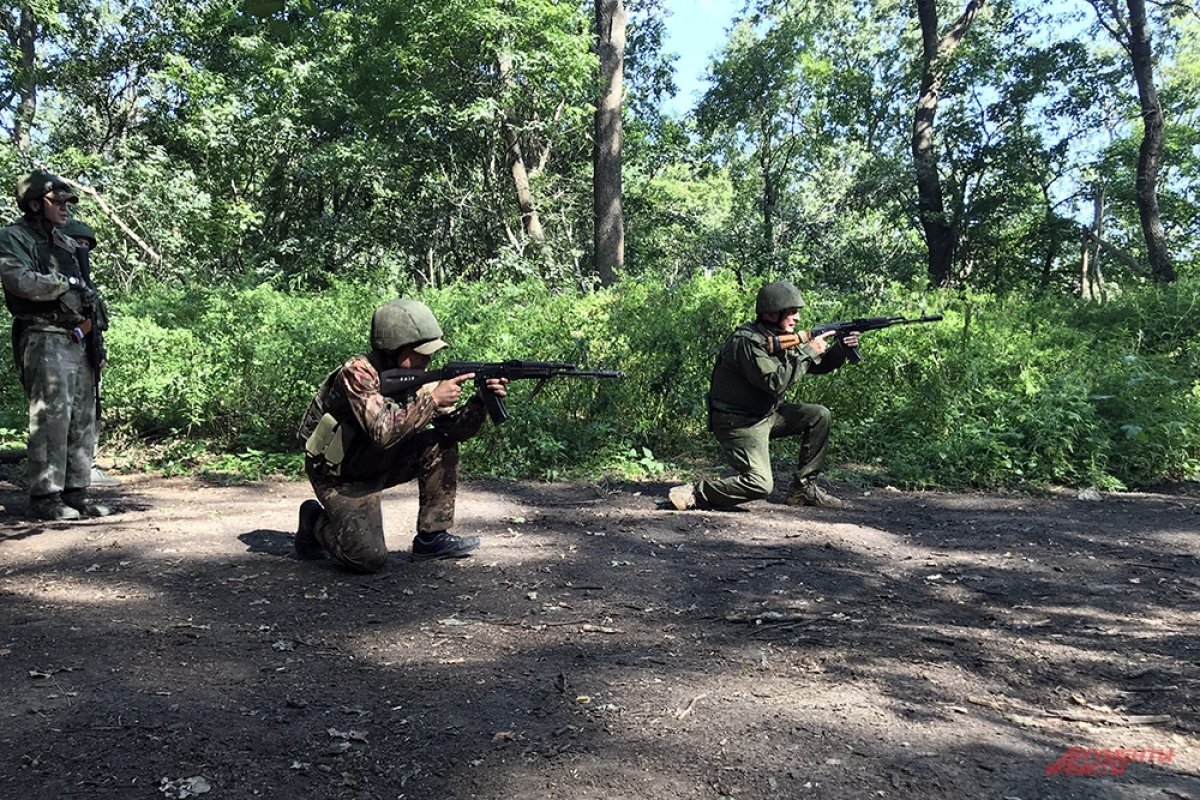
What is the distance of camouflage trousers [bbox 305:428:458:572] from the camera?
4488mm

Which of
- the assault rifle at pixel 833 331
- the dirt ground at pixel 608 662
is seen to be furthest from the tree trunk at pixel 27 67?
the assault rifle at pixel 833 331

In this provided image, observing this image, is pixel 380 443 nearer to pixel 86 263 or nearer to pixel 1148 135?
pixel 86 263

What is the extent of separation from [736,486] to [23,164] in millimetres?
12680

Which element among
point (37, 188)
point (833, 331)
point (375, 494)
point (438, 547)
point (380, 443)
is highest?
point (37, 188)

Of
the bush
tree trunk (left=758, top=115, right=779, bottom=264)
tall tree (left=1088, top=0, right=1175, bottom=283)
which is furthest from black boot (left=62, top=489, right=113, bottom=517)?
tree trunk (left=758, top=115, right=779, bottom=264)

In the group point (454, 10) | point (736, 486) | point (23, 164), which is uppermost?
point (454, 10)

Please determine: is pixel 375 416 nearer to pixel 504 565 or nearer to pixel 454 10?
pixel 504 565

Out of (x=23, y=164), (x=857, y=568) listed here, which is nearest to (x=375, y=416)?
(x=857, y=568)

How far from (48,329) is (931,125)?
18416 mm

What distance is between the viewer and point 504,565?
4.80 m

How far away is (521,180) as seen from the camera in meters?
17.3

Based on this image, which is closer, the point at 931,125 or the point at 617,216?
the point at 617,216

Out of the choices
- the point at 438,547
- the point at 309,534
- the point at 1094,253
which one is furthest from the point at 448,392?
the point at 1094,253

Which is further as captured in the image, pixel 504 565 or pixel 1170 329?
pixel 1170 329
